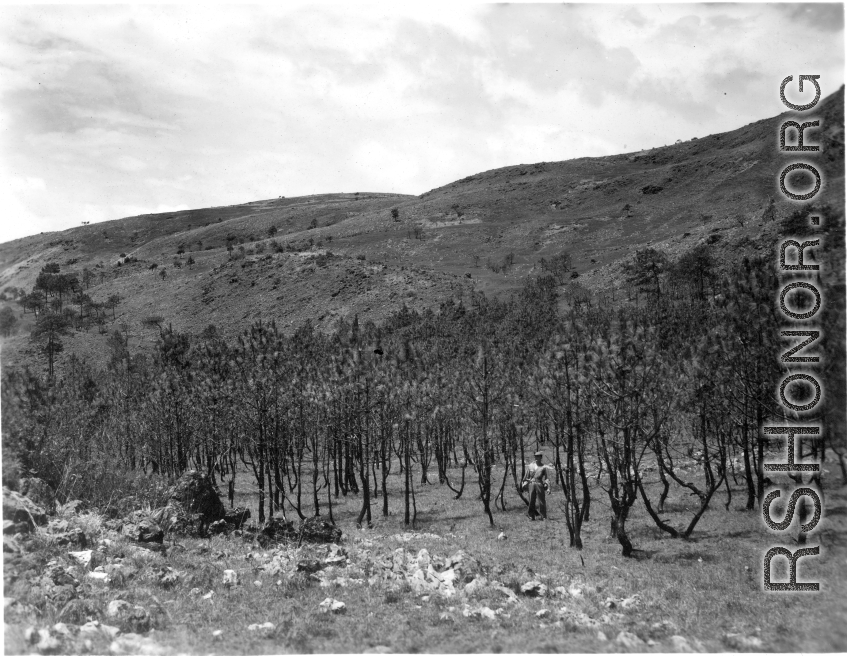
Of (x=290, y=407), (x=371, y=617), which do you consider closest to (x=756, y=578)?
(x=371, y=617)

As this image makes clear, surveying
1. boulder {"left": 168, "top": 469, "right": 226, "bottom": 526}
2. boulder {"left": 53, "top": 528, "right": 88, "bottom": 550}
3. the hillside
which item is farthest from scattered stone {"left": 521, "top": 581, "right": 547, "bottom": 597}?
the hillside

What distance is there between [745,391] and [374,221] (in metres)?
185

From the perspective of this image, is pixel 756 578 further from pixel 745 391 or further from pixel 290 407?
pixel 290 407

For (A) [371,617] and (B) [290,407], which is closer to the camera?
(A) [371,617]

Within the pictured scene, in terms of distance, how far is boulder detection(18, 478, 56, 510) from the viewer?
14642mm

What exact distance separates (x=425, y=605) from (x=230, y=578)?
422cm

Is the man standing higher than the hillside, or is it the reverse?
the hillside

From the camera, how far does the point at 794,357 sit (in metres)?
11.8

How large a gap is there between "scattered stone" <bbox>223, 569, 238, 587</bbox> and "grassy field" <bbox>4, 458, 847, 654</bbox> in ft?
0.46

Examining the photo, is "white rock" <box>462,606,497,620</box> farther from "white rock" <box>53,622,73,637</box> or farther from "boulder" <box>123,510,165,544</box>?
"boulder" <box>123,510,165,544</box>

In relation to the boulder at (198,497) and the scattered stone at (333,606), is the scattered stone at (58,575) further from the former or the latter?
the boulder at (198,497)

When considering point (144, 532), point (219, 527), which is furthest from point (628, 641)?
point (219, 527)

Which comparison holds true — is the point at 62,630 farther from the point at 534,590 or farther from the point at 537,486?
the point at 537,486

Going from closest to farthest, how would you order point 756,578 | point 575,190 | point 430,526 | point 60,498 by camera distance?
point 756,578, point 60,498, point 430,526, point 575,190
